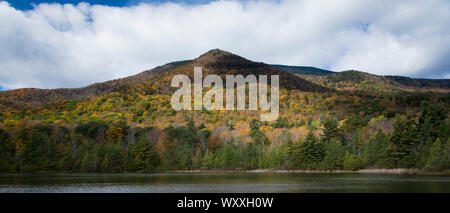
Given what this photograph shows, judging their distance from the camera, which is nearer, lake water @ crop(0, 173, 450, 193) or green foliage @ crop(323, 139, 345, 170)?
lake water @ crop(0, 173, 450, 193)

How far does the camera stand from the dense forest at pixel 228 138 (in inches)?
2813

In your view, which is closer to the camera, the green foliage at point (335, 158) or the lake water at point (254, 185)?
the lake water at point (254, 185)

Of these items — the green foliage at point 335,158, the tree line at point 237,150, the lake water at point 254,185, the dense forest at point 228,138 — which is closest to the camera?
the lake water at point 254,185

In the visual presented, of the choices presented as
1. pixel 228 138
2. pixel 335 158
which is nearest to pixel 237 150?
pixel 228 138

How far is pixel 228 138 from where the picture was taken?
123188mm

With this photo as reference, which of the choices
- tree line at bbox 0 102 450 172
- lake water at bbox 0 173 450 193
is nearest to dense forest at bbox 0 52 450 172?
tree line at bbox 0 102 450 172

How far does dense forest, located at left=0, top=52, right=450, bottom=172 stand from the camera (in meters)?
71.4

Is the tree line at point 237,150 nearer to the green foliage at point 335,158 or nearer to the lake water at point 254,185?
the green foliage at point 335,158

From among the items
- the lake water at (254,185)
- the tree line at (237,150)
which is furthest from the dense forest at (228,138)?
the lake water at (254,185)

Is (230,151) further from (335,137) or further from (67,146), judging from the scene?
(67,146)

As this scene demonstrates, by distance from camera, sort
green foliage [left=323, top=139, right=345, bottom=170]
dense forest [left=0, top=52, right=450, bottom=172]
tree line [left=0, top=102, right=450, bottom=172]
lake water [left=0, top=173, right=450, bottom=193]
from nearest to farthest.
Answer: lake water [left=0, top=173, right=450, bottom=193] < tree line [left=0, top=102, right=450, bottom=172] < dense forest [left=0, top=52, right=450, bottom=172] < green foliage [left=323, top=139, right=345, bottom=170]

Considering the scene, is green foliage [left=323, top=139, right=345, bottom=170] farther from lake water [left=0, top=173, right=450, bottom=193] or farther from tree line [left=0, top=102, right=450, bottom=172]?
lake water [left=0, top=173, right=450, bottom=193]

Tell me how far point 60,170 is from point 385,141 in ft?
234
